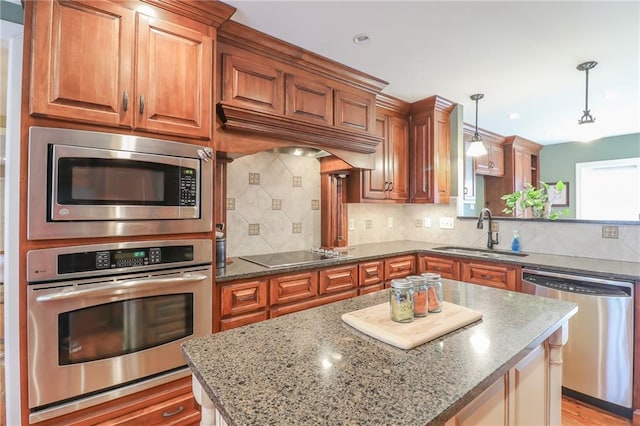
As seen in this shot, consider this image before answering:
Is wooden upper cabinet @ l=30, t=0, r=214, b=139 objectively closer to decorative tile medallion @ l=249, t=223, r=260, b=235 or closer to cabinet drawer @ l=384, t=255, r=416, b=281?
decorative tile medallion @ l=249, t=223, r=260, b=235

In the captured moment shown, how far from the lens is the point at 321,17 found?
6.18 feet

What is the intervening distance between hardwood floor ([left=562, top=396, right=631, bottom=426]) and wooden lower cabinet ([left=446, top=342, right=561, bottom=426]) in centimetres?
97

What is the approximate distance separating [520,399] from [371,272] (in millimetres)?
1576

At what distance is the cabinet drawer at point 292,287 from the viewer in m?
2.09

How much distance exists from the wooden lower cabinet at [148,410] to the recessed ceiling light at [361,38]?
2.35 m

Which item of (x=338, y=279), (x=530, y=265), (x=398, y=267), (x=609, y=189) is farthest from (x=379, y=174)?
(x=609, y=189)

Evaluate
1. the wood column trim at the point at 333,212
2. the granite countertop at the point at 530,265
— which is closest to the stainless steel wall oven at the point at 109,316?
the granite countertop at the point at 530,265

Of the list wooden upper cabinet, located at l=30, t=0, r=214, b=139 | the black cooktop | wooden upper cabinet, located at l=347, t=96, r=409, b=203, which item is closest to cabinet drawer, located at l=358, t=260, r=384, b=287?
the black cooktop

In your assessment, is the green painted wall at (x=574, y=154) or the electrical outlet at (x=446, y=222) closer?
the electrical outlet at (x=446, y=222)

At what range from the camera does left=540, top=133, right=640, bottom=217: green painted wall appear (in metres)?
4.89

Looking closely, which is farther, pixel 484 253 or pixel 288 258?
pixel 484 253

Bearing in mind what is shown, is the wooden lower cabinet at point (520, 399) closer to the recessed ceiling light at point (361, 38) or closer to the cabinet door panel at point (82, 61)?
the cabinet door panel at point (82, 61)

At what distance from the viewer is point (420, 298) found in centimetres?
112

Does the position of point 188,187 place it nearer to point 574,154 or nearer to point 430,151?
point 430,151
